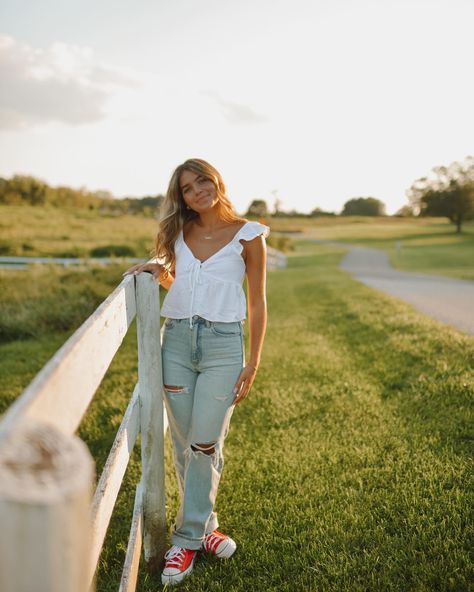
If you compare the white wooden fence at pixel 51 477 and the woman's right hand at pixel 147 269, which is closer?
the white wooden fence at pixel 51 477

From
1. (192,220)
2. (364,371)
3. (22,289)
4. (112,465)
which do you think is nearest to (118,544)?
(112,465)

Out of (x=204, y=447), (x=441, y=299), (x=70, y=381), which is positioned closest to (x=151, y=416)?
(x=204, y=447)

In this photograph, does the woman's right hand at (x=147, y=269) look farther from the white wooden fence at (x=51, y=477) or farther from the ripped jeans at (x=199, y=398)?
the white wooden fence at (x=51, y=477)

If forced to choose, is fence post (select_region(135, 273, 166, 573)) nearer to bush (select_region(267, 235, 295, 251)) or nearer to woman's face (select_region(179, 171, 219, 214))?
woman's face (select_region(179, 171, 219, 214))

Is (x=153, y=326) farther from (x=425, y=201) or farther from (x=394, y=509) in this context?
(x=425, y=201)

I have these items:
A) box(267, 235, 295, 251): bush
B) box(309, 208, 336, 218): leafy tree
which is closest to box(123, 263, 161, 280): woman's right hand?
box(267, 235, 295, 251): bush

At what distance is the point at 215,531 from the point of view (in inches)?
115

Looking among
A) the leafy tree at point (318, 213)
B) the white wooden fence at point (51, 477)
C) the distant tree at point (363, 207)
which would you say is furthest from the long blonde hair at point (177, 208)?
the distant tree at point (363, 207)

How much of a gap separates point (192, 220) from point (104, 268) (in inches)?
422

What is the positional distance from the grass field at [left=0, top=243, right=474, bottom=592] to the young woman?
22cm

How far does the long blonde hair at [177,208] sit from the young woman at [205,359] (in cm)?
5

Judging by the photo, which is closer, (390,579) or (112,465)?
(112,465)

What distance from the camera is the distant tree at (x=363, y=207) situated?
128125 millimetres

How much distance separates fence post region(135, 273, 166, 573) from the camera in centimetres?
249
